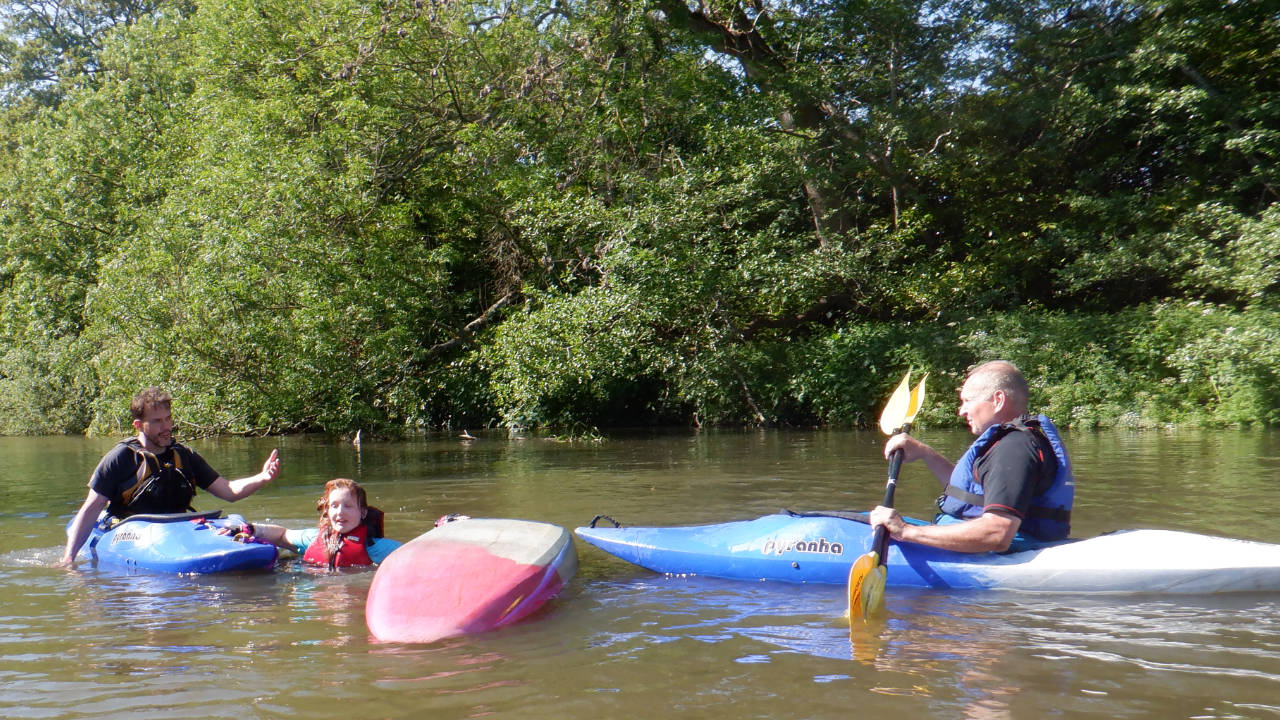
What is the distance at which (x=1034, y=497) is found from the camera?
14.2 feet

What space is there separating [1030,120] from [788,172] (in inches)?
134

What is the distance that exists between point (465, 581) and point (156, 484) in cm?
232

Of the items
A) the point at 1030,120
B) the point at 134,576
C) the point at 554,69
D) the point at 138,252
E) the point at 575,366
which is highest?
the point at 554,69

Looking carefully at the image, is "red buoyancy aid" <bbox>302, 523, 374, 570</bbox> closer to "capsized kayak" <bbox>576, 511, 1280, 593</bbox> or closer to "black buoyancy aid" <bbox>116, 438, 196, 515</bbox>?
"black buoyancy aid" <bbox>116, 438, 196, 515</bbox>

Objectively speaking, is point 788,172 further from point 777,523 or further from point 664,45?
point 777,523

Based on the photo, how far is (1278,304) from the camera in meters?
11.4

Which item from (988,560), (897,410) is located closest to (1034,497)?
(988,560)

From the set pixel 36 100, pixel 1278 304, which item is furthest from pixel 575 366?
pixel 36 100

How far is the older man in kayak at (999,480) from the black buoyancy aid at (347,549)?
254cm

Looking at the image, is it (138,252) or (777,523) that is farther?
(138,252)

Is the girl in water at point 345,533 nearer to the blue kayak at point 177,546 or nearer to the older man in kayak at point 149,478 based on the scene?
the blue kayak at point 177,546

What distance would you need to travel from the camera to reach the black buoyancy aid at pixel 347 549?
5.04 metres

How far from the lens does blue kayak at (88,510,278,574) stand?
4926mm

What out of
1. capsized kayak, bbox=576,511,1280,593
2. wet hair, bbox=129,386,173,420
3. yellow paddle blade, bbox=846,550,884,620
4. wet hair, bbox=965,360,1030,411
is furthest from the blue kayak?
wet hair, bbox=965,360,1030,411
